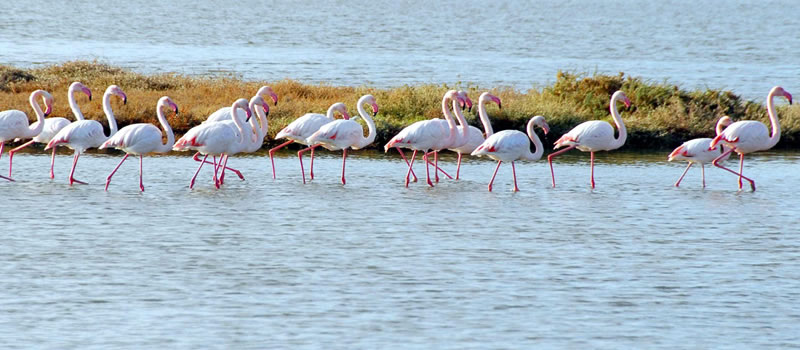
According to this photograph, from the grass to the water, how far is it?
8.41 ft

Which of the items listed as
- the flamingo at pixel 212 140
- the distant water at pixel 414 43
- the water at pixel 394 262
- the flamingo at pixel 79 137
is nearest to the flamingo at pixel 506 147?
the water at pixel 394 262

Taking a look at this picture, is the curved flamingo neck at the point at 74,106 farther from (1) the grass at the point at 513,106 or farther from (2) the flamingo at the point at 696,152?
(2) the flamingo at the point at 696,152

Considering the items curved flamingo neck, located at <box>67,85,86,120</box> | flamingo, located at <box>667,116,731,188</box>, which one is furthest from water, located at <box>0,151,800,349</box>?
curved flamingo neck, located at <box>67,85,86,120</box>

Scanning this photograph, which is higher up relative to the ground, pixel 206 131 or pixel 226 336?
pixel 206 131

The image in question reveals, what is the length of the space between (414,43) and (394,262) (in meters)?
41.1

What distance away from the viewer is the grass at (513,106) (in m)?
18.6

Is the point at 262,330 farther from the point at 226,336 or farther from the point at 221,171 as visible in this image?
the point at 221,171

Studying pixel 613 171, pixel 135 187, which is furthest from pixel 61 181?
pixel 613 171

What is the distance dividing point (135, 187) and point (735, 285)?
295 inches

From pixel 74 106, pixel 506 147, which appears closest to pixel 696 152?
pixel 506 147

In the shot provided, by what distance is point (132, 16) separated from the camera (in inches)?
2938

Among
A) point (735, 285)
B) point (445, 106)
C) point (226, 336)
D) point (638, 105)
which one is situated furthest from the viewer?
point (638, 105)

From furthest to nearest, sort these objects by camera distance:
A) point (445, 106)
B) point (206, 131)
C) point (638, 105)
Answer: point (638, 105)
point (445, 106)
point (206, 131)

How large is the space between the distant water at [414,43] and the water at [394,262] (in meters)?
15.6
